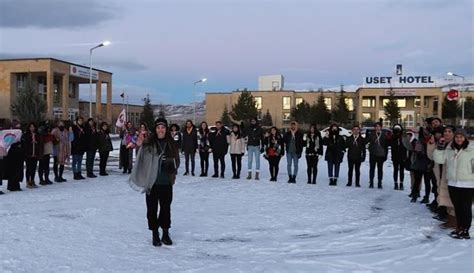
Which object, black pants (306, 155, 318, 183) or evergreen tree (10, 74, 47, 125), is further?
evergreen tree (10, 74, 47, 125)

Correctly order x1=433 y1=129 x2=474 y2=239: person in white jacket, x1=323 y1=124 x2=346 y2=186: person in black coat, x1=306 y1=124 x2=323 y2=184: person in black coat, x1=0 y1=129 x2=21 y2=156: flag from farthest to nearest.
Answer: x1=306 y1=124 x2=323 y2=184: person in black coat
x1=323 y1=124 x2=346 y2=186: person in black coat
x1=0 y1=129 x2=21 y2=156: flag
x1=433 y1=129 x2=474 y2=239: person in white jacket

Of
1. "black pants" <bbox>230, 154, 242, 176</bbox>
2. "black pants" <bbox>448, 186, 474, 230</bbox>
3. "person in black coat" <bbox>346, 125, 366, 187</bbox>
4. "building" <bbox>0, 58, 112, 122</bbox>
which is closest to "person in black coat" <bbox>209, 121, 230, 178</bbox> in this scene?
"black pants" <bbox>230, 154, 242, 176</bbox>

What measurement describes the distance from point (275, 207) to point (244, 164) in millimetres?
9808

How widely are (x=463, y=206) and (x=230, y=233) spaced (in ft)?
12.2

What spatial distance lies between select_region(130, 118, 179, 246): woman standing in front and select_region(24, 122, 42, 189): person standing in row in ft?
20.6

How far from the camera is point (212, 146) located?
15.3 m

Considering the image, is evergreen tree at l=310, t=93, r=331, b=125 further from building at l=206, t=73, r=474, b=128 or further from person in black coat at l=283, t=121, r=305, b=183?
person in black coat at l=283, t=121, r=305, b=183

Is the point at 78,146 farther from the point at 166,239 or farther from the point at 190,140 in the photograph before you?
the point at 166,239

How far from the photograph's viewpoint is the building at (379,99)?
78.1 m

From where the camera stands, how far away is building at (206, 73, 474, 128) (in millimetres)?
78144

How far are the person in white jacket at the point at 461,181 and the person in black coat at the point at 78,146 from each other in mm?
10193

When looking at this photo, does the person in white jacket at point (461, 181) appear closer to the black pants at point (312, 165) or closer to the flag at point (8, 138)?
the black pants at point (312, 165)

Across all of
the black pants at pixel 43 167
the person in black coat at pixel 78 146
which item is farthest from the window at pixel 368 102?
the black pants at pixel 43 167

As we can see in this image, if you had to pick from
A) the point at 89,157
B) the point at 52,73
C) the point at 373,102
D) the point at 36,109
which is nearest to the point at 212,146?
the point at 89,157
